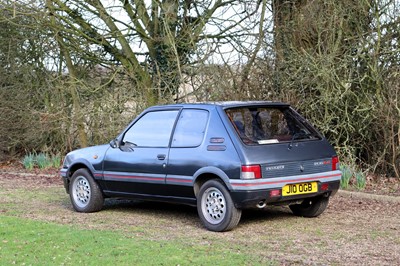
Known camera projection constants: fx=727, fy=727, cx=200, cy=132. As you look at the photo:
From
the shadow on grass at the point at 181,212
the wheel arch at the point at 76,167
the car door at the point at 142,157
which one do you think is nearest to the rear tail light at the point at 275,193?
the shadow on grass at the point at 181,212

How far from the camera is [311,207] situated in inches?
405

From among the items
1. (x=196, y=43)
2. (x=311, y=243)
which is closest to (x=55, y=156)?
(x=196, y=43)

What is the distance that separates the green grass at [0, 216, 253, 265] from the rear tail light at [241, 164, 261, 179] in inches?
45.1

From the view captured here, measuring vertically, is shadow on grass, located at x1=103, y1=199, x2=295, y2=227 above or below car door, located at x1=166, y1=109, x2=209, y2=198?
below

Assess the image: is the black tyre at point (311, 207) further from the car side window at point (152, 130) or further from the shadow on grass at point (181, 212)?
the car side window at point (152, 130)

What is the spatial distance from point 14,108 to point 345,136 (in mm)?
10539

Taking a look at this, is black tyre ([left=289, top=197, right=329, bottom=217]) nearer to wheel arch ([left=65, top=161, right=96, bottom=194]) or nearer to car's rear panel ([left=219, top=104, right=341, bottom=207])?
car's rear panel ([left=219, top=104, right=341, bottom=207])

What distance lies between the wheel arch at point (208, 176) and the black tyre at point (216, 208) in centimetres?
9

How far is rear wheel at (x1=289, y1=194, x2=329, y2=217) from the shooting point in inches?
400

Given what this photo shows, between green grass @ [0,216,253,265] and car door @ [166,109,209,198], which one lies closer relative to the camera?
green grass @ [0,216,253,265]

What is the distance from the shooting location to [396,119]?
13758mm

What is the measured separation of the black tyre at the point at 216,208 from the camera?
359 inches

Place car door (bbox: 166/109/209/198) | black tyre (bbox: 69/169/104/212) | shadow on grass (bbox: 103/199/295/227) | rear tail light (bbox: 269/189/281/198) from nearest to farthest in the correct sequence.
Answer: rear tail light (bbox: 269/189/281/198) → car door (bbox: 166/109/209/198) → shadow on grass (bbox: 103/199/295/227) → black tyre (bbox: 69/169/104/212)

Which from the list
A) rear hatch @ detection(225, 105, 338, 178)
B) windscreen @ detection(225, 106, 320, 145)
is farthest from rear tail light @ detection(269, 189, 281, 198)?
windscreen @ detection(225, 106, 320, 145)
